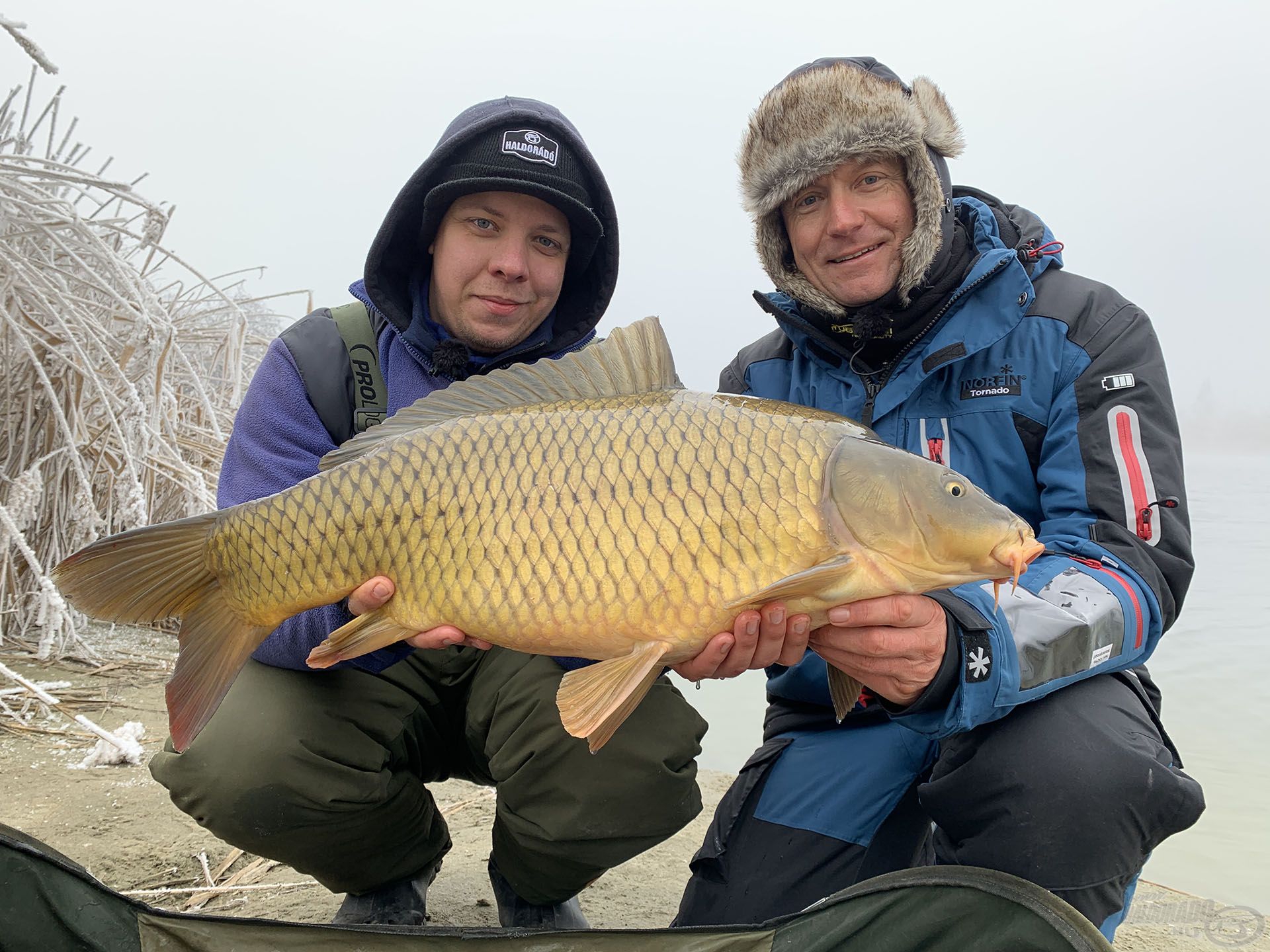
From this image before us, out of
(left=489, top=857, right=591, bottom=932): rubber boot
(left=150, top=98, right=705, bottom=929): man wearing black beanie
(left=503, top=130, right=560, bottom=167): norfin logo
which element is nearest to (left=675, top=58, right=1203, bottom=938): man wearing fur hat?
(left=489, top=857, right=591, bottom=932): rubber boot

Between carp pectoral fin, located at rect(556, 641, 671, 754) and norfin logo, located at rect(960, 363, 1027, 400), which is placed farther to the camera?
norfin logo, located at rect(960, 363, 1027, 400)

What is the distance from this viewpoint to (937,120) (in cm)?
182

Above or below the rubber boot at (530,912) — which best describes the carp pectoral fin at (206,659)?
above

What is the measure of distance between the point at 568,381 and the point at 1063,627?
81 cm

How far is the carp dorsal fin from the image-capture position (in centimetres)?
131

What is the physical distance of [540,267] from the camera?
1.71 meters

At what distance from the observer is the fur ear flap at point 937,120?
1.81 meters

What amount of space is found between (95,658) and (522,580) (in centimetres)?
225

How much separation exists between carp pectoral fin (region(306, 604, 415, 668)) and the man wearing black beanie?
2cm

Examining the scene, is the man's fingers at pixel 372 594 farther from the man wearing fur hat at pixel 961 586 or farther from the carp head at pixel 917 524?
the carp head at pixel 917 524

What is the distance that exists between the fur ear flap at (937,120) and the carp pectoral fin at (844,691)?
3.73ft

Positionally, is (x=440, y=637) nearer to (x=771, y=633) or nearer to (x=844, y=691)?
(x=771, y=633)

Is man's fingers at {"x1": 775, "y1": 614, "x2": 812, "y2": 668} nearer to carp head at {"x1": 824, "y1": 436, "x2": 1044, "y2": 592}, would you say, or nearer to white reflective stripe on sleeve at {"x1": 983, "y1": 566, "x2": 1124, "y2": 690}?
carp head at {"x1": 824, "y1": 436, "x2": 1044, "y2": 592}

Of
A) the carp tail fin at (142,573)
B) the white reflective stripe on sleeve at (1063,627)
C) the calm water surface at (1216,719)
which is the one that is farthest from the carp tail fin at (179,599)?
the calm water surface at (1216,719)
